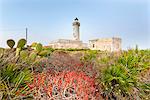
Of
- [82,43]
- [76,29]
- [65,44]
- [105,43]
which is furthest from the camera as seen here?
[76,29]

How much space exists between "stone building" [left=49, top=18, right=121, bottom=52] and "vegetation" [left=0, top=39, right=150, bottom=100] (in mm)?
20371

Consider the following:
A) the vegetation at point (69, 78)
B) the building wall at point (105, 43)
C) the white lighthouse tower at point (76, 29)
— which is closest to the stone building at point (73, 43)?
the white lighthouse tower at point (76, 29)

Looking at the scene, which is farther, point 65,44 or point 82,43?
point 82,43

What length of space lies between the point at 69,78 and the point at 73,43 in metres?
27.1

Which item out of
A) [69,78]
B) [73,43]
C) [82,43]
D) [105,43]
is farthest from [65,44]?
[69,78]

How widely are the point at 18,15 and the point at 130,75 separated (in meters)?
5.97

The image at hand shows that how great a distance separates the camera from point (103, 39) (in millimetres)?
32875

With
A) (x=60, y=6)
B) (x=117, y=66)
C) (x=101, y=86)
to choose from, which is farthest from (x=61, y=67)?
(x=60, y=6)

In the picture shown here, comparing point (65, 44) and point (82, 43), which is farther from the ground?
point (82, 43)

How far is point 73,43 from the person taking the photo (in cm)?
3231

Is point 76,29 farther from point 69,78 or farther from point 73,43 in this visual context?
point 69,78

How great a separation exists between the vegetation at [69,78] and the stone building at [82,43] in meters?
20.4

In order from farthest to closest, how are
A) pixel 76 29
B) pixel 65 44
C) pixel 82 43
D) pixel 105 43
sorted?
pixel 76 29 → pixel 82 43 → pixel 105 43 → pixel 65 44

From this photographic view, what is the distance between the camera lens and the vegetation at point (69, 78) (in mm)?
4738
